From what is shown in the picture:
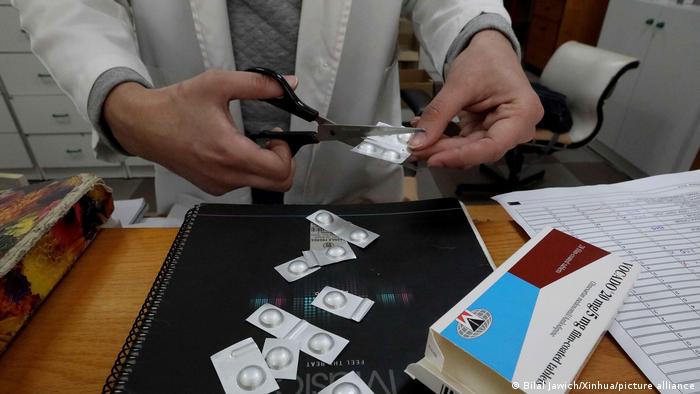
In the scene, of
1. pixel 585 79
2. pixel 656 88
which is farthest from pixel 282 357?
pixel 656 88

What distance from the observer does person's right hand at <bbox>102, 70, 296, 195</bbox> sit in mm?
381

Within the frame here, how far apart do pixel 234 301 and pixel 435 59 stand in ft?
1.50

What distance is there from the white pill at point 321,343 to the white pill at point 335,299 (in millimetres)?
33

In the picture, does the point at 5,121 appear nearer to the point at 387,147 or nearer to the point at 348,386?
the point at 387,147

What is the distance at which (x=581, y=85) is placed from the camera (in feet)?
5.02

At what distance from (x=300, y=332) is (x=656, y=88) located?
2245 mm

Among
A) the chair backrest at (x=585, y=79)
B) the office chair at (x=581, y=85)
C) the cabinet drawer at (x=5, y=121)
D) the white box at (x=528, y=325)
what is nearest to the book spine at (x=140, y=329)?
the white box at (x=528, y=325)

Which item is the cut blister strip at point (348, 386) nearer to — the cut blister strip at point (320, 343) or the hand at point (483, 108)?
the cut blister strip at point (320, 343)

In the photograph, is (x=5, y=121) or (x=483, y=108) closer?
(x=483, y=108)

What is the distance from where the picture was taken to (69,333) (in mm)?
361

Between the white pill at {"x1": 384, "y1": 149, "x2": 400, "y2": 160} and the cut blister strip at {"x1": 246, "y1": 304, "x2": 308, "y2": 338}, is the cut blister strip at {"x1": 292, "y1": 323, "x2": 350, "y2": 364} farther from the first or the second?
the white pill at {"x1": 384, "y1": 149, "x2": 400, "y2": 160}

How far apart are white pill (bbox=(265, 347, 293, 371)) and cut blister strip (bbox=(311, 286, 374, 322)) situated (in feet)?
0.18

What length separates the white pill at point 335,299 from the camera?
0.36m

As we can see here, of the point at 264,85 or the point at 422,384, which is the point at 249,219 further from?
the point at 422,384
